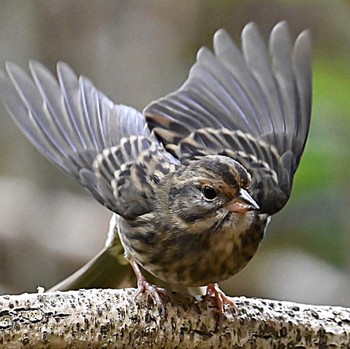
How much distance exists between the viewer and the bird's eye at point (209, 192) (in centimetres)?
259

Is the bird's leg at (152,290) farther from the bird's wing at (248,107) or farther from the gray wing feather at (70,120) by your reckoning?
the bird's wing at (248,107)

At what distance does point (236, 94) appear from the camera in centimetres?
322

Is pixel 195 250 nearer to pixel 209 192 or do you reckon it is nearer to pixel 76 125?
pixel 209 192

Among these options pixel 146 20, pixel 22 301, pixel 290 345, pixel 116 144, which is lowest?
pixel 290 345

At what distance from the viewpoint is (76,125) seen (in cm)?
298

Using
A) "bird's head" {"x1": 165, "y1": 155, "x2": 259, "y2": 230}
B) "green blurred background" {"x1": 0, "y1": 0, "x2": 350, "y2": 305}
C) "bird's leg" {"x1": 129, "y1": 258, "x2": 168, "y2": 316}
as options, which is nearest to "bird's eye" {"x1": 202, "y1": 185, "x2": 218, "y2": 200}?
"bird's head" {"x1": 165, "y1": 155, "x2": 259, "y2": 230}

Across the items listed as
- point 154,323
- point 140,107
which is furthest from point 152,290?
point 140,107

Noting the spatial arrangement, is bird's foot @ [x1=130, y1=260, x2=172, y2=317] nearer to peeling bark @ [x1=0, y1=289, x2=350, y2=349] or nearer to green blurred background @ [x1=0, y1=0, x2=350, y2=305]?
peeling bark @ [x1=0, y1=289, x2=350, y2=349]

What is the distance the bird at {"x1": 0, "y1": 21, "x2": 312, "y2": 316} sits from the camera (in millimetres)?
2666

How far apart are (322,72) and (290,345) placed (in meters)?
1.86

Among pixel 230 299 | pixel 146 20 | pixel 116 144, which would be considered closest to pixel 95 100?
pixel 116 144

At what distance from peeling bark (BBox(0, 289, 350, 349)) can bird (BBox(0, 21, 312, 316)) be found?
98 millimetres

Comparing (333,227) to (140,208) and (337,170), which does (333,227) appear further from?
(140,208)

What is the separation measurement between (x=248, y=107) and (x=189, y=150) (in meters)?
0.31
